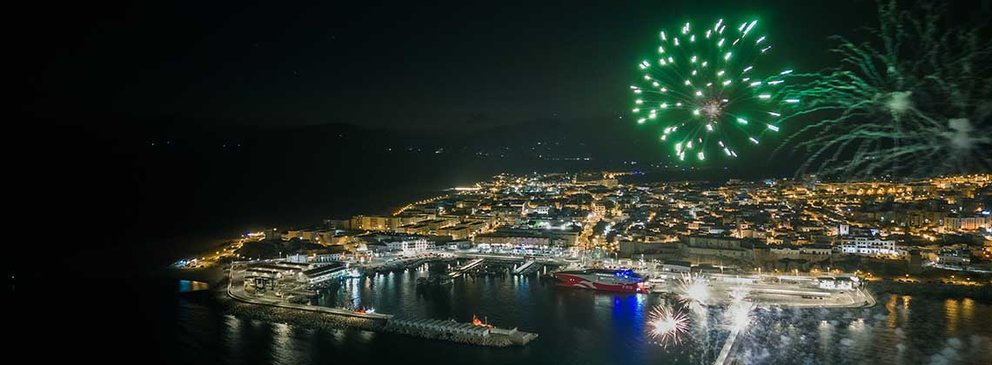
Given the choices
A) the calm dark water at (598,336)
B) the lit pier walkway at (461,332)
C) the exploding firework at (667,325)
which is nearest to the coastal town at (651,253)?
the lit pier walkway at (461,332)

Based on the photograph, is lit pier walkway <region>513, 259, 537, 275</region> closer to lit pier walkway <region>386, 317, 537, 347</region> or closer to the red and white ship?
the red and white ship

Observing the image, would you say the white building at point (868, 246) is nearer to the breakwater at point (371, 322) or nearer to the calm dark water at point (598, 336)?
the calm dark water at point (598, 336)

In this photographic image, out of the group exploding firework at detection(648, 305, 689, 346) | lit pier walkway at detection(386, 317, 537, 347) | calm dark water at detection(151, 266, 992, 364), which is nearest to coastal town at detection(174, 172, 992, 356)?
lit pier walkway at detection(386, 317, 537, 347)

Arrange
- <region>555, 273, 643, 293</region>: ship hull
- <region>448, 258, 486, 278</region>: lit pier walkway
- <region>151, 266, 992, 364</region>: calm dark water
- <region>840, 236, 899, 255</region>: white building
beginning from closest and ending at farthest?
<region>151, 266, 992, 364</region>: calm dark water
<region>555, 273, 643, 293</region>: ship hull
<region>448, 258, 486, 278</region>: lit pier walkway
<region>840, 236, 899, 255</region>: white building

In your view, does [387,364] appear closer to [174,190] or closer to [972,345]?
[972,345]

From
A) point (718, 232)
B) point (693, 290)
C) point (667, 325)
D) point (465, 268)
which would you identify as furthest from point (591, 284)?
point (718, 232)
